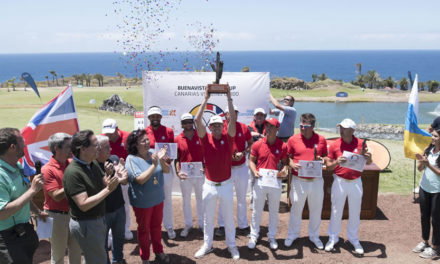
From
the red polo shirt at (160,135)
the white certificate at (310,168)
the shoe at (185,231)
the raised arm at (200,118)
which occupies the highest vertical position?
→ the raised arm at (200,118)

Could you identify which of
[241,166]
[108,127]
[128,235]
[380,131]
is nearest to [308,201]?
[241,166]

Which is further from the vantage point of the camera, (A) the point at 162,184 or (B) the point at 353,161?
(B) the point at 353,161

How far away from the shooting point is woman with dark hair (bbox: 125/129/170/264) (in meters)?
5.01

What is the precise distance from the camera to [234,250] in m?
6.00

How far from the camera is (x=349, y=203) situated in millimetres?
6086

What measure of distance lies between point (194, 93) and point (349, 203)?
4226 millimetres

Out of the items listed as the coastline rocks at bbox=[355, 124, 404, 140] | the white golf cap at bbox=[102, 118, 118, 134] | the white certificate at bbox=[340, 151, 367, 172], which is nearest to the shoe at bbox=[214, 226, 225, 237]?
the white certificate at bbox=[340, 151, 367, 172]

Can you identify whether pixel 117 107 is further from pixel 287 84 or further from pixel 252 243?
pixel 287 84

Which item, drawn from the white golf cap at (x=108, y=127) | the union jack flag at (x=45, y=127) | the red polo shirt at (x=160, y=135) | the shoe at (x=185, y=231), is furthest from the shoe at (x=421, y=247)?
the union jack flag at (x=45, y=127)

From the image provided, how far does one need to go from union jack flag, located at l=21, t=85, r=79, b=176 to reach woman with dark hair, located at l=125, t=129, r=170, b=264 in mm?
2028

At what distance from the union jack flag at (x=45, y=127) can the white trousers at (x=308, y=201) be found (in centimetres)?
411

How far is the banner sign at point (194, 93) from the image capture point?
8.40m

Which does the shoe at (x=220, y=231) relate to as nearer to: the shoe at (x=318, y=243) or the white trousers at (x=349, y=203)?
the shoe at (x=318, y=243)

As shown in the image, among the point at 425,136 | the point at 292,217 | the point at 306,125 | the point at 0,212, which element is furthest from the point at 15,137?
the point at 425,136
